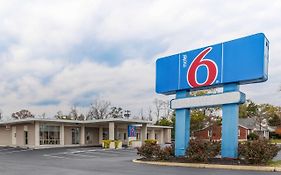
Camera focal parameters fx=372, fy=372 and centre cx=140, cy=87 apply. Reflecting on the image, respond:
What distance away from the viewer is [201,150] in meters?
18.7

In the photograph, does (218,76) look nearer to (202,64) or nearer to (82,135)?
(202,64)

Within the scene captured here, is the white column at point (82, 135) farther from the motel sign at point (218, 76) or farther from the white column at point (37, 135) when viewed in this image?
the motel sign at point (218, 76)

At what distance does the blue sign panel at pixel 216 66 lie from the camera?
17.9 meters

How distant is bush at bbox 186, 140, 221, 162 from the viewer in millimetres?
18391

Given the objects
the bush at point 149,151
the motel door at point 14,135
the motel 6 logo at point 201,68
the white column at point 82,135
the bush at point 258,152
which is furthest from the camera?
the white column at point 82,135

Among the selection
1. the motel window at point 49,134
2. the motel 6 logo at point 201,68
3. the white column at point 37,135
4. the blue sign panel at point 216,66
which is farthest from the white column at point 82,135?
the motel 6 logo at point 201,68

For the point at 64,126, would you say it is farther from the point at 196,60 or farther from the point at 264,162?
the point at 264,162

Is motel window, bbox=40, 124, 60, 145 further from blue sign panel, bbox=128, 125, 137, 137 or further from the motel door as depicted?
blue sign panel, bbox=128, 125, 137, 137

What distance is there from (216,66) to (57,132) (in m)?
31.2

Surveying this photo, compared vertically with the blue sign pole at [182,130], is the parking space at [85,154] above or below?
below

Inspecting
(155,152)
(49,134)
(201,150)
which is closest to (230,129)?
(201,150)

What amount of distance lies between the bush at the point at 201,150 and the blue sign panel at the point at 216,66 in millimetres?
3156

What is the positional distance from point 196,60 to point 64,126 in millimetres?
29949

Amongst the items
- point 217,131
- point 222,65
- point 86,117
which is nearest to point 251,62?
point 222,65
